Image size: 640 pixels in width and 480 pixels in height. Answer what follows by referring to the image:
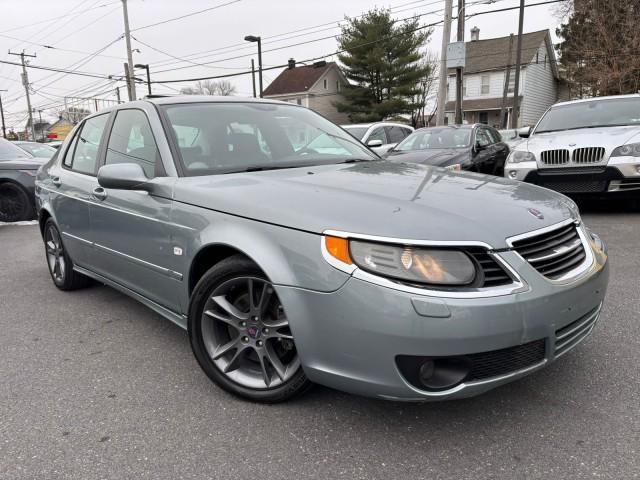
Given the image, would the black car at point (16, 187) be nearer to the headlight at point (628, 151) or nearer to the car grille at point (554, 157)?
the car grille at point (554, 157)

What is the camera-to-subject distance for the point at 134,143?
→ 10.7 feet

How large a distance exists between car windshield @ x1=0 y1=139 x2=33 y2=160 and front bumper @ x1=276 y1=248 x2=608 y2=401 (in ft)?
26.0

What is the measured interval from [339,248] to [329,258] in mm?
56

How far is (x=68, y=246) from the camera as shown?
4.06 m

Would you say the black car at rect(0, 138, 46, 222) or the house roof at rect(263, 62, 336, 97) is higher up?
the house roof at rect(263, 62, 336, 97)

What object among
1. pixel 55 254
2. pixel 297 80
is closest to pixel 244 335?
pixel 55 254

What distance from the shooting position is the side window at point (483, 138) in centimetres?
881

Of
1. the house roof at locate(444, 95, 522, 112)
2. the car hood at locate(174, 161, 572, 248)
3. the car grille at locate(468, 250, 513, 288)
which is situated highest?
the house roof at locate(444, 95, 522, 112)

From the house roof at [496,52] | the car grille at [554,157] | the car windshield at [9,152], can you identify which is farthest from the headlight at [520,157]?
the house roof at [496,52]

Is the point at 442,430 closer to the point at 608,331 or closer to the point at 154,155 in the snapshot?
the point at 608,331

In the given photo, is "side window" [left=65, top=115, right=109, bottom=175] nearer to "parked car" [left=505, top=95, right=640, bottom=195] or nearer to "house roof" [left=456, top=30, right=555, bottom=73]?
"parked car" [left=505, top=95, right=640, bottom=195]

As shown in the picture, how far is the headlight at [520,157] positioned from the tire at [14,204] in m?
7.45

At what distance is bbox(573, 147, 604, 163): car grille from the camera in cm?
621

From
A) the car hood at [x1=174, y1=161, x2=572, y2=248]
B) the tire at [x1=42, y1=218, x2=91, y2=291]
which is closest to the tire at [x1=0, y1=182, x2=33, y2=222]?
the tire at [x1=42, y1=218, x2=91, y2=291]
